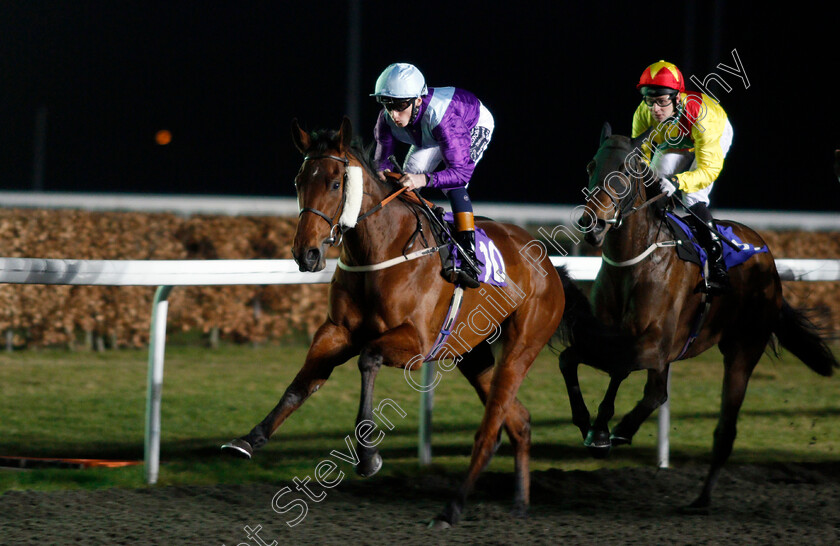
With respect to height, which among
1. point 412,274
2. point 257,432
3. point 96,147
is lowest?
point 96,147

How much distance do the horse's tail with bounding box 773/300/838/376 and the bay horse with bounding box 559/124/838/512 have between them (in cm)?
41

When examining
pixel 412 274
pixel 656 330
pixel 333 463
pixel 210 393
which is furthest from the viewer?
pixel 210 393

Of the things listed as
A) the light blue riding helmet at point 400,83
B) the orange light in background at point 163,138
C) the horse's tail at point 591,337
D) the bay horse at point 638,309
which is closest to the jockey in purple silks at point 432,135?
the light blue riding helmet at point 400,83

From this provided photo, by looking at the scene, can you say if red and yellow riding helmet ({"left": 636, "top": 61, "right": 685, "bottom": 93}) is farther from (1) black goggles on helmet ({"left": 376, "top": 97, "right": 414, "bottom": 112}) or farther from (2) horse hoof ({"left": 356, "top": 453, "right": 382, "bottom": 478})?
(2) horse hoof ({"left": 356, "top": 453, "right": 382, "bottom": 478})

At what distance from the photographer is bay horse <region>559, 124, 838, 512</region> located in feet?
13.9

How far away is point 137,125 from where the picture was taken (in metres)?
20.8

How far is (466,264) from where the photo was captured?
3889 mm

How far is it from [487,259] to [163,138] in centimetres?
1750

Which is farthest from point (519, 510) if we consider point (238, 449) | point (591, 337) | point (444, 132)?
point (444, 132)

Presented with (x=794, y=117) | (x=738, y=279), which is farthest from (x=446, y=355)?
(x=794, y=117)

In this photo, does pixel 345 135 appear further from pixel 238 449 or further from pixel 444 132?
pixel 238 449

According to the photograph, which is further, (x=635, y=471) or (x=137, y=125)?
(x=137, y=125)

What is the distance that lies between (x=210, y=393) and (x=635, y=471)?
3138 millimetres

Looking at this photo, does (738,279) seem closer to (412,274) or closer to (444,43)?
(412,274)
